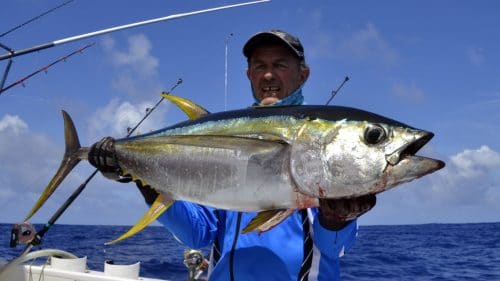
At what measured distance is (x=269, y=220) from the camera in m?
2.07

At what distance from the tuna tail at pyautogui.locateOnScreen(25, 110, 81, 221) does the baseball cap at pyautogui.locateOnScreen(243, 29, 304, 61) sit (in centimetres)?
116

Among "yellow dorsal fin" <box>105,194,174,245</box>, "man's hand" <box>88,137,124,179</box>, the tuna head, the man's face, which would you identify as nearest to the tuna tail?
"man's hand" <box>88,137,124,179</box>

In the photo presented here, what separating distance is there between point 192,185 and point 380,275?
45.5 ft

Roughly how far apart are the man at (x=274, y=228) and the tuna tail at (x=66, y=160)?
0.21m

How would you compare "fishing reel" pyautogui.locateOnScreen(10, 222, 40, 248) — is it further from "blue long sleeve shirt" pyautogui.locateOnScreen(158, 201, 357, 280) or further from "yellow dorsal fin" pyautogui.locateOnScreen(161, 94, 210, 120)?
"yellow dorsal fin" pyautogui.locateOnScreen(161, 94, 210, 120)

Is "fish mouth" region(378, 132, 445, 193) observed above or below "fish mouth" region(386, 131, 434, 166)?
below

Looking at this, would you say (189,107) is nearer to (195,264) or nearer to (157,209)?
(157,209)

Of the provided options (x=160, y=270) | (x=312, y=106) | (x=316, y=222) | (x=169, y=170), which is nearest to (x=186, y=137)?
(x=169, y=170)

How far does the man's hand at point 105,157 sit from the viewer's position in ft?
8.45

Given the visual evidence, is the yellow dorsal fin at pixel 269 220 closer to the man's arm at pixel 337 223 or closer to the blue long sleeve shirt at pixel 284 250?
the man's arm at pixel 337 223

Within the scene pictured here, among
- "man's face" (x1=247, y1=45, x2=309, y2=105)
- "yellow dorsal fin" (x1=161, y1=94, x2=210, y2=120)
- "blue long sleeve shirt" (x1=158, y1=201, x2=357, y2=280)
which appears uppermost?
"man's face" (x1=247, y1=45, x2=309, y2=105)

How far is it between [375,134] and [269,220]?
58cm

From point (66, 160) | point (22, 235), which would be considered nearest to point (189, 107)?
point (66, 160)

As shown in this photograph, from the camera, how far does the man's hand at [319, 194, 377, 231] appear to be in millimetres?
2014
